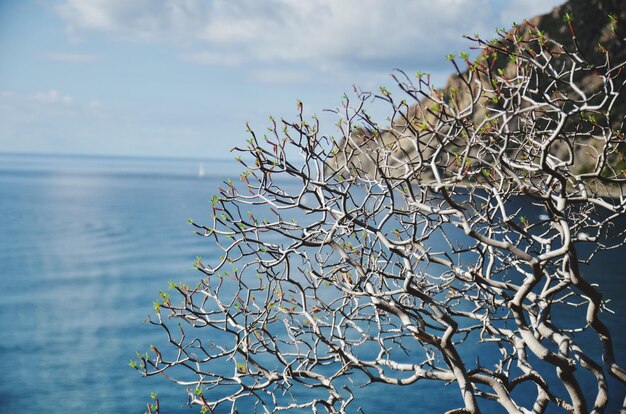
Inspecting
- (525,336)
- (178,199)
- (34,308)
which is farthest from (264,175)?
(178,199)

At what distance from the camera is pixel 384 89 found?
962 cm

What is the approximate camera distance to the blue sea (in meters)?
36.9

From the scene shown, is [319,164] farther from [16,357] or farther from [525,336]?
[16,357]

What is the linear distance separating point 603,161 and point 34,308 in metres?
56.3

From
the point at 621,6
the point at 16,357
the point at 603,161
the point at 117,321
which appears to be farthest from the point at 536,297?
the point at 621,6

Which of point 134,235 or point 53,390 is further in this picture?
point 134,235

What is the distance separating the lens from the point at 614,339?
141 ft

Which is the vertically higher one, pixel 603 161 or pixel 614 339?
pixel 603 161

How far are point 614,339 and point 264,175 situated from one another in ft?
129

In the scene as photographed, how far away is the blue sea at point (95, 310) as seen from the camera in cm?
3688

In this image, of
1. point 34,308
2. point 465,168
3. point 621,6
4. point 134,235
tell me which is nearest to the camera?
point 465,168

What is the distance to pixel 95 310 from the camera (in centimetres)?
5722

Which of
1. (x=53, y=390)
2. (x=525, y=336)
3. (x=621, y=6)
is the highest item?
(x=621, y=6)

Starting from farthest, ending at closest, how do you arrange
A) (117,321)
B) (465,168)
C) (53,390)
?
(117,321) → (53,390) → (465,168)
